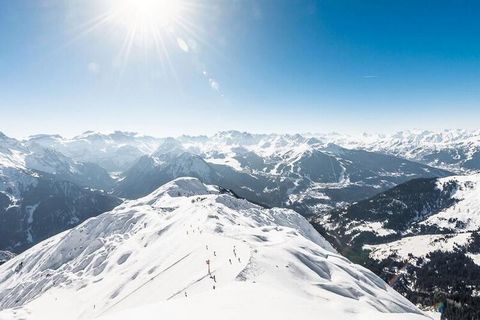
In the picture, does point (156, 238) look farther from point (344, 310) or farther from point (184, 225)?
point (344, 310)

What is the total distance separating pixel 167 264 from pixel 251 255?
1392 inches

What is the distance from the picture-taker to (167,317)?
35031 mm

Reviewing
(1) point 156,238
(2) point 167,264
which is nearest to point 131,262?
(1) point 156,238

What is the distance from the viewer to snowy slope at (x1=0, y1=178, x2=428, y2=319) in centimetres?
4253

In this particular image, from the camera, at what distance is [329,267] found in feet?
301

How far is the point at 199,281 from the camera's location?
237 ft

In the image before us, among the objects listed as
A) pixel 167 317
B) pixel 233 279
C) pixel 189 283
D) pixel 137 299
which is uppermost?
pixel 167 317

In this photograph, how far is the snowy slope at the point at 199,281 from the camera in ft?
140

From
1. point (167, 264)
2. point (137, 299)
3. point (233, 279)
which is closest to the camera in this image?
point (233, 279)

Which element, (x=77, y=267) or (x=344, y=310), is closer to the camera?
(x=344, y=310)

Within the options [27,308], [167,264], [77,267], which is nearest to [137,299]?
[167,264]

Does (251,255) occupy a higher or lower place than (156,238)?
higher

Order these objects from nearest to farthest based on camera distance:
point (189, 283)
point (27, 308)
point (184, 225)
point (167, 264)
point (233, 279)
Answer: point (233, 279) → point (189, 283) → point (167, 264) → point (27, 308) → point (184, 225)

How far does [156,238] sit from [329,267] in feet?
299
